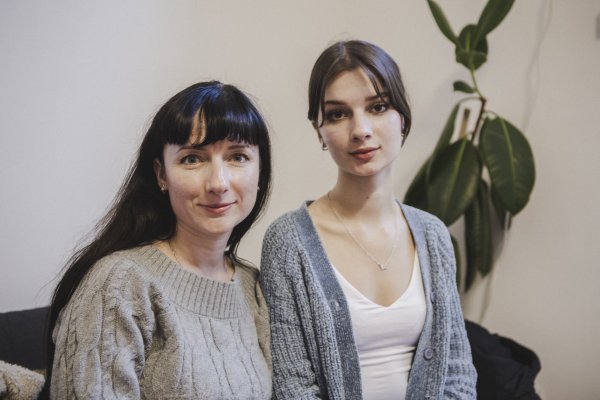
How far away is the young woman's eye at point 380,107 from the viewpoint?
43.9 inches

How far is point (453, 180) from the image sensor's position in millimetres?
1793

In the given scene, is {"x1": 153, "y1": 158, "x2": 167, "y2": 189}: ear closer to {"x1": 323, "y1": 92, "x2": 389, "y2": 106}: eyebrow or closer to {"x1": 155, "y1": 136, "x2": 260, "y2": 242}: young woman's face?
{"x1": 155, "y1": 136, "x2": 260, "y2": 242}: young woman's face

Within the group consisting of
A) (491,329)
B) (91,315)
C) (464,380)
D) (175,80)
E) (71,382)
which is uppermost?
(175,80)

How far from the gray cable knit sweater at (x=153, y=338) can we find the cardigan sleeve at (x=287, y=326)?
42 mm

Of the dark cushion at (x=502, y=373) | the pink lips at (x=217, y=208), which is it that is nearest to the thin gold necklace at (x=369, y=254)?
the pink lips at (x=217, y=208)

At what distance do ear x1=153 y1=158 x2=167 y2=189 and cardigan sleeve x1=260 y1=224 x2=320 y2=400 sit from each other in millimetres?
301

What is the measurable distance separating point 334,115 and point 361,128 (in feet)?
0.30

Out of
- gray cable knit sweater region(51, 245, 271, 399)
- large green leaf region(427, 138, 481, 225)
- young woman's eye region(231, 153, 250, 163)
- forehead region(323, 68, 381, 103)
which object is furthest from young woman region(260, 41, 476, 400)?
large green leaf region(427, 138, 481, 225)

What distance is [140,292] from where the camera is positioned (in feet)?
2.88

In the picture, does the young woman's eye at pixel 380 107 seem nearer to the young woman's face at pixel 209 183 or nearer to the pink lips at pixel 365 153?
the pink lips at pixel 365 153

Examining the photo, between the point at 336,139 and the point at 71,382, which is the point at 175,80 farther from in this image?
the point at 71,382

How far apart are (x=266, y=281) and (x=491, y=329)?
1.44 meters

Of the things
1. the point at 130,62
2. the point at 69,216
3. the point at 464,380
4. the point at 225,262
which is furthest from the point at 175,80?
the point at 464,380

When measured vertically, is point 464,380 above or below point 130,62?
below
